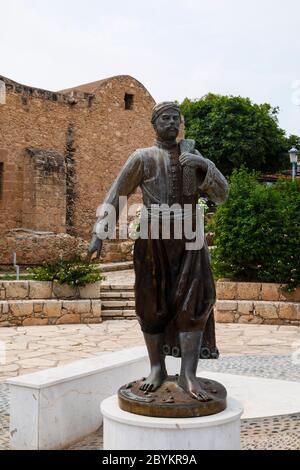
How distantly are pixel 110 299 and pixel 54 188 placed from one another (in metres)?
6.30

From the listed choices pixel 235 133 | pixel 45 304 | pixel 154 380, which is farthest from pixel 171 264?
pixel 235 133

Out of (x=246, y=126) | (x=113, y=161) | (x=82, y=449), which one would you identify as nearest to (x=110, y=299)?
(x=82, y=449)

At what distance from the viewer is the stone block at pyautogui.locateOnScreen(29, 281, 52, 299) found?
32.7 ft

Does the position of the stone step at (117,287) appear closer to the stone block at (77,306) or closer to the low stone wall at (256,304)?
the stone block at (77,306)

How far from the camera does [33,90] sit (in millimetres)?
16906

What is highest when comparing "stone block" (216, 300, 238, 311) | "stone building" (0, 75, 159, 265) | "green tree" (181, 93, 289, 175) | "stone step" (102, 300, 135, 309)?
"green tree" (181, 93, 289, 175)

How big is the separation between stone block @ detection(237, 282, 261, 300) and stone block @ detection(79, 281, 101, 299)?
8.62 feet

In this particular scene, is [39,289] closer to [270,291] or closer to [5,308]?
[5,308]

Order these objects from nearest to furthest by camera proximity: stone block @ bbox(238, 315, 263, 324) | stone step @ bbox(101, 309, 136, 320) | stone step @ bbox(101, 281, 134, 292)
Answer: stone block @ bbox(238, 315, 263, 324) → stone step @ bbox(101, 309, 136, 320) → stone step @ bbox(101, 281, 134, 292)

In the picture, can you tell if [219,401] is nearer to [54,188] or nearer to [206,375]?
[206,375]

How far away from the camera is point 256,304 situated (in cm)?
976

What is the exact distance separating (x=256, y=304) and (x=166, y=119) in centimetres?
707

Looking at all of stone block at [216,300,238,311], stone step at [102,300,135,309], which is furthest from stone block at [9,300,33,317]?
stone block at [216,300,238,311]

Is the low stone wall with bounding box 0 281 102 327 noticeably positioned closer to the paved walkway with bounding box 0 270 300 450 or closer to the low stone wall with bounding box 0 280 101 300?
the low stone wall with bounding box 0 280 101 300
